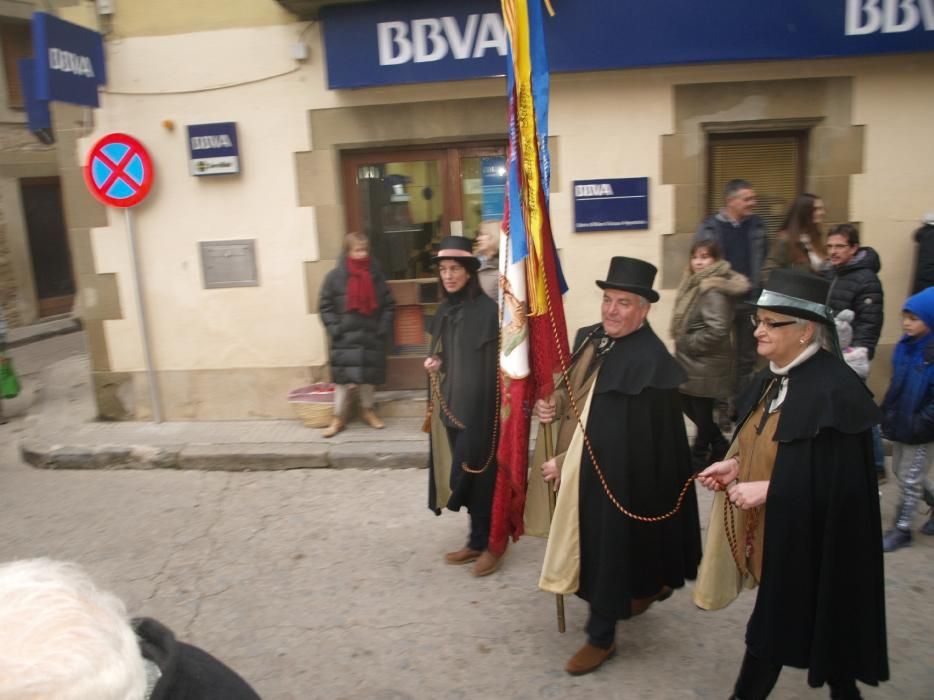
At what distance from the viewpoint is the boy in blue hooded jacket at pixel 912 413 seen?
13.5ft

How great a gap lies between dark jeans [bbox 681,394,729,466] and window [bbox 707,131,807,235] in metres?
2.24

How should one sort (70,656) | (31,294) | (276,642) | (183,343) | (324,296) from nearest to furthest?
(70,656) < (276,642) < (324,296) < (183,343) < (31,294)

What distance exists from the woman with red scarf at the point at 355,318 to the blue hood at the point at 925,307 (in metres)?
4.08

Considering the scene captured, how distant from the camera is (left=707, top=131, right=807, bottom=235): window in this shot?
673 cm

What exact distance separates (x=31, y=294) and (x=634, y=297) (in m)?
14.3

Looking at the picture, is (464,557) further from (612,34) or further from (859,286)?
(612,34)

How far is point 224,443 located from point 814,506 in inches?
207

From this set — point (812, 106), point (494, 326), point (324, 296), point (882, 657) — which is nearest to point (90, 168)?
point (324, 296)

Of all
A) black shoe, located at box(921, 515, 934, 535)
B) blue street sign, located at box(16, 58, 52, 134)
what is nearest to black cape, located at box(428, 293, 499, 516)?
black shoe, located at box(921, 515, 934, 535)

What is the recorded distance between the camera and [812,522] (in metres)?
2.61

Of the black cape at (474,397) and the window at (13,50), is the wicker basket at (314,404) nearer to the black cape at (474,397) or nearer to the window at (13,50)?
the black cape at (474,397)

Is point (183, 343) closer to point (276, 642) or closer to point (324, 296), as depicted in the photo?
point (324, 296)

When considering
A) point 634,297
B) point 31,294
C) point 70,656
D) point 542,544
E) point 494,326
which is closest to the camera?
point 70,656

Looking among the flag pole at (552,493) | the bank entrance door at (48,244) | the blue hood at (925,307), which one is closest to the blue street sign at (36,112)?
the flag pole at (552,493)
